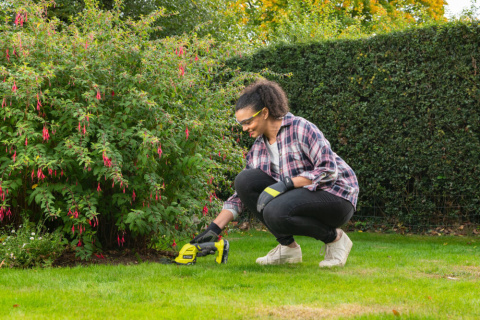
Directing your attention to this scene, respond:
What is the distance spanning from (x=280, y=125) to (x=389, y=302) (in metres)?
1.69

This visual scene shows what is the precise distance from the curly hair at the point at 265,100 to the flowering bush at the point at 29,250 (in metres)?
1.87

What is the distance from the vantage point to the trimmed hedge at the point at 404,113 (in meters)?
6.82

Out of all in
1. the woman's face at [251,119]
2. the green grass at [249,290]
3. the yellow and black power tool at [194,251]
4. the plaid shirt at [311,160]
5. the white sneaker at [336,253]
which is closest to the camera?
the green grass at [249,290]

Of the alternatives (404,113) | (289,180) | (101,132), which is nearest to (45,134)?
(101,132)

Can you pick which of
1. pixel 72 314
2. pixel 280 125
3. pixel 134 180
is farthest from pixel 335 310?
pixel 134 180

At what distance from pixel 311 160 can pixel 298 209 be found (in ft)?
1.27

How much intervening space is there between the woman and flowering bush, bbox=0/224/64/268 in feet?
3.92

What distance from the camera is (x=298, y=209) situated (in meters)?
3.93

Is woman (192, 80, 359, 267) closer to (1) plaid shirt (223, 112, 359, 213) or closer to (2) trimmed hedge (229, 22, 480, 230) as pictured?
(1) plaid shirt (223, 112, 359, 213)

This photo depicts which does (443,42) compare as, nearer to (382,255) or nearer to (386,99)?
(386,99)

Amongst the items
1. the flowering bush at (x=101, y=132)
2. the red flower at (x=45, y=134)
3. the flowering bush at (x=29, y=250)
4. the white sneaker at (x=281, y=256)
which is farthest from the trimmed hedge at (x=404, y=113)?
the flowering bush at (x=29, y=250)

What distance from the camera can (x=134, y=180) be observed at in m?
4.39

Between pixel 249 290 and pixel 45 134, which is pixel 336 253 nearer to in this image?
pixel 249 290

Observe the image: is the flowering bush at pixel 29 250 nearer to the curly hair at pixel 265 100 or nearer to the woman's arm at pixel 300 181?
the curly hair at pixel 265 100
